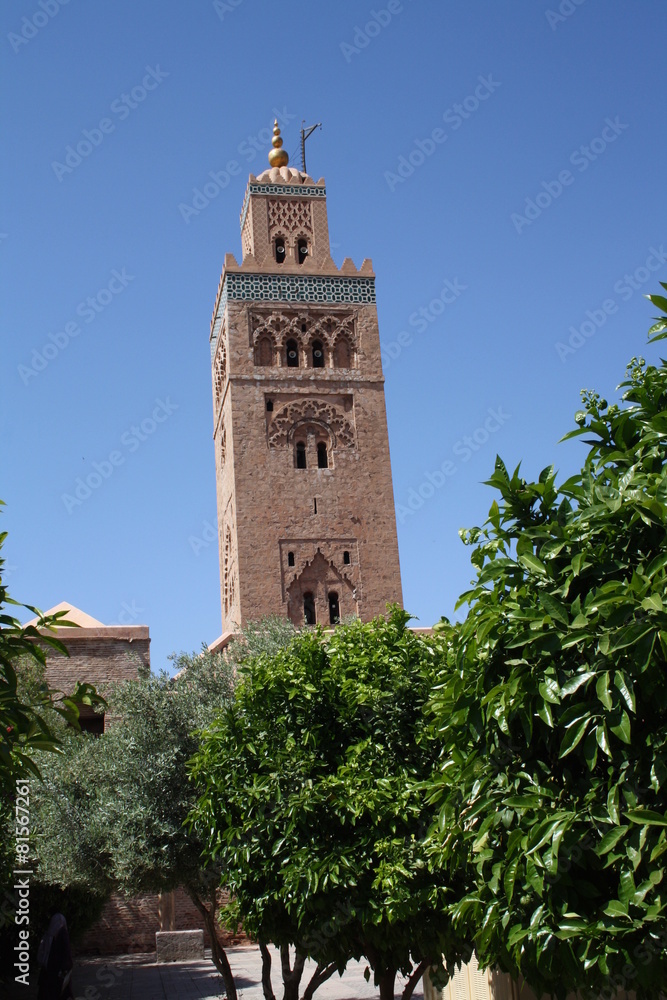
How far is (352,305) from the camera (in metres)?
27.9

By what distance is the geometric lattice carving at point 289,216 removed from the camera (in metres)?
28.5

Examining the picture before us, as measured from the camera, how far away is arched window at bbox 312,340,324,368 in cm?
2766

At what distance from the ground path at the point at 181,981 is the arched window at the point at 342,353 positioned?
15.5 m

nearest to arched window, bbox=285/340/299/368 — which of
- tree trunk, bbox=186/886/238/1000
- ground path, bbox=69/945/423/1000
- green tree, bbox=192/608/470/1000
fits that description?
ground path, bbox=69/945/423/1000

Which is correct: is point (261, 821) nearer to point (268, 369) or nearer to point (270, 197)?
point (268, 369)

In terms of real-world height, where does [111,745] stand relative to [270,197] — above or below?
below

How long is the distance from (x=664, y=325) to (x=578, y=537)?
119 cm

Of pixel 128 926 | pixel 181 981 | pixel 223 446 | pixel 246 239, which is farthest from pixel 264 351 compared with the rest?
pixel 181 981

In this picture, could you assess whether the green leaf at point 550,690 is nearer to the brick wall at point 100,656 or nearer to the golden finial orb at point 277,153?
the brick wall at point 100,656

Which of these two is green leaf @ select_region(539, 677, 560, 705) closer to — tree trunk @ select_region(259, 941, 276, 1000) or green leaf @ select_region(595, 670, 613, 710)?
green leaf @ select_region(595, 670, 613, 710)

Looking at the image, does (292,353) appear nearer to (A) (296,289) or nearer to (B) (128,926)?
(A) (296,289)

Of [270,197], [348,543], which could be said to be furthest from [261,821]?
[270,197]

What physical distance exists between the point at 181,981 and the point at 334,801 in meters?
8.98

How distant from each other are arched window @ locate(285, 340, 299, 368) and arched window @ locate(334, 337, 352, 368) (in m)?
1.10
